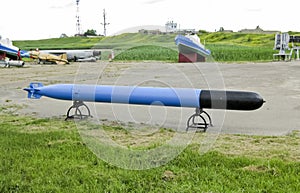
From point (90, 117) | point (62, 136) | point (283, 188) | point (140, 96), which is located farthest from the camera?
point (90, 117)

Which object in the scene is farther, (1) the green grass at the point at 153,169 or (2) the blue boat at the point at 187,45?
(2) the blue boat at the point at 187,45

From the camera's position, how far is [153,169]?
3318 mm

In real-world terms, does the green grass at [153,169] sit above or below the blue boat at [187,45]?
below

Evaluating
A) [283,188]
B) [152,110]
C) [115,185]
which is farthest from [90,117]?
[283,188]

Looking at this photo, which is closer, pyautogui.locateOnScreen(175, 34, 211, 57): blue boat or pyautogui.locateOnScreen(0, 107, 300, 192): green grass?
pyautogui.locateOnScreen(0, 107, 300, 192): green grass

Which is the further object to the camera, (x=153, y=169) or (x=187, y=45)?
(x=187, y=45)

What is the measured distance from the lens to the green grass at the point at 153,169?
2.95 metres

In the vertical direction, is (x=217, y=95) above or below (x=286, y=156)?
above

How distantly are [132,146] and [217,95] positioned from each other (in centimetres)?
136

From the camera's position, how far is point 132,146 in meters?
4.09

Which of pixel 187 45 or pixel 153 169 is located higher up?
pixel 187 45

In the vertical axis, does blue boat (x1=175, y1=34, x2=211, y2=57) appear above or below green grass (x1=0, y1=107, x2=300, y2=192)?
above

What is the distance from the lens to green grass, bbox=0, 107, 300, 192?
116 inches

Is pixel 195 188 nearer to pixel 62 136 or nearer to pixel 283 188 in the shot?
pixel 283 188
